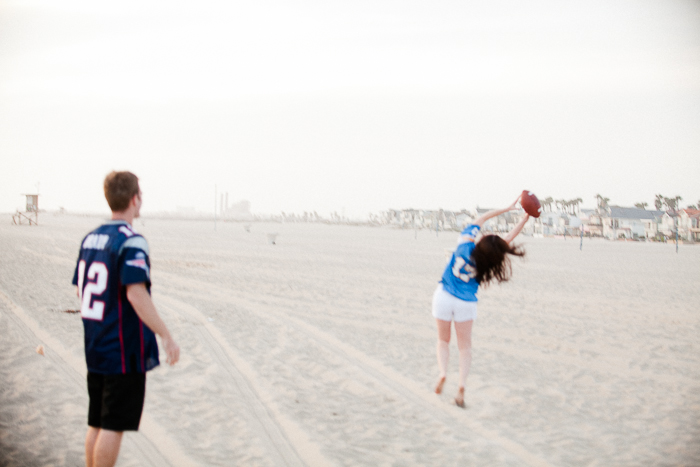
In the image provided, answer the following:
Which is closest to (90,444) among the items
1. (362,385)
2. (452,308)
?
(452,308)

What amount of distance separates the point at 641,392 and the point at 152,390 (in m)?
4.69

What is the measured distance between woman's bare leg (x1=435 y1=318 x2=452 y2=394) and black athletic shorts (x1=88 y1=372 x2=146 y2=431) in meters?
2.41

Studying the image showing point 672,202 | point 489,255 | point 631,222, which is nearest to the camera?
point 489,255

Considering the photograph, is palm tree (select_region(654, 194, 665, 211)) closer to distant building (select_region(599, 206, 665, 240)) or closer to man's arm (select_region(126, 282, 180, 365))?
distant building (select_region(599, 206, 665, 240))

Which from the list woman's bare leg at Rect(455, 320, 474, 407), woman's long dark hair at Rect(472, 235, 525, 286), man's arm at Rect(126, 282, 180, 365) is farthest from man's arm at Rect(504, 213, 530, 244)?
man's arm at Rect(126, 282, 180, 365)

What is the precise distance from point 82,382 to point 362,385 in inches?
103

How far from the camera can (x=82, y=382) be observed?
4.32 meters

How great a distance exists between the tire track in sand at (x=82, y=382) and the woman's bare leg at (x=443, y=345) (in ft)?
6.91

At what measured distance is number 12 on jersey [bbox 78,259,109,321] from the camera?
213 cm

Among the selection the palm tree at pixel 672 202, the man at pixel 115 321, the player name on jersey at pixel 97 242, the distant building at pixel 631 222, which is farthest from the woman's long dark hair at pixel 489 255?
the palm tree at pixel 672 202

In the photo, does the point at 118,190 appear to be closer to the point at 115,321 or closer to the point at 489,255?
the point at 115,321

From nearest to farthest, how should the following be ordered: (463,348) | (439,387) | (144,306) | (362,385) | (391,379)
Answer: (144,306) → (463,348) → (439,387) → (362,385) → (391,379)

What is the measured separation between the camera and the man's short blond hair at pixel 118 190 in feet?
7.22

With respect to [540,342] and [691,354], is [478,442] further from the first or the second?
[691,354]
